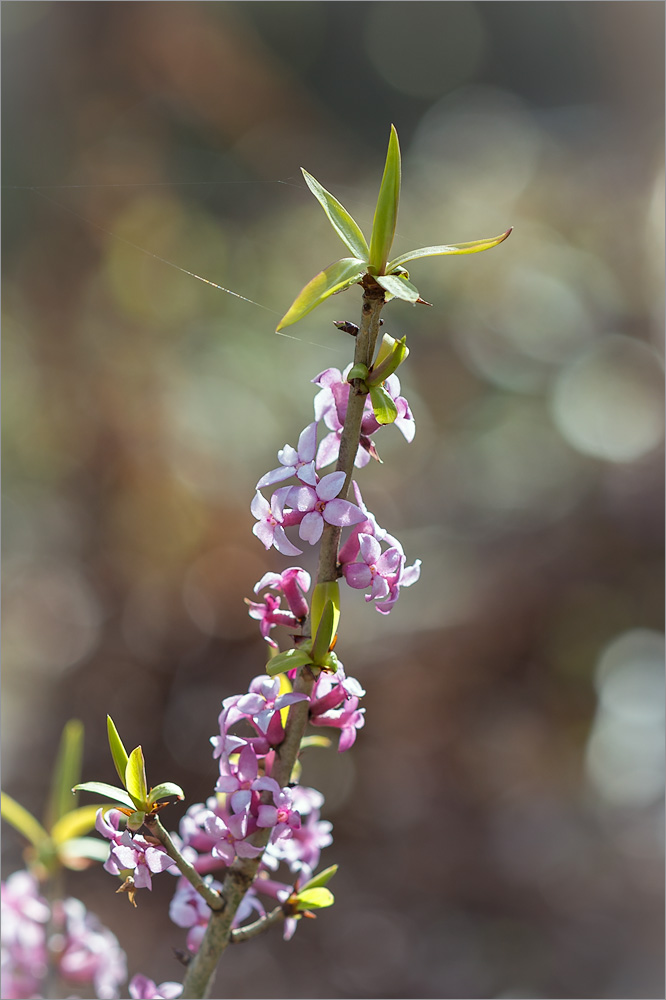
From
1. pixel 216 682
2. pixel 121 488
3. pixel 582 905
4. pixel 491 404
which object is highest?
pixel 491 404

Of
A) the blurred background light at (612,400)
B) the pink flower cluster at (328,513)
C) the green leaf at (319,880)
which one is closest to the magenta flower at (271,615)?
the pink flower cluster at (328,513)

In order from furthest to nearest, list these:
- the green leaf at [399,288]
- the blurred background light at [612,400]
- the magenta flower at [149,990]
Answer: the blurred background light at [612,400] → the magenta flower at [149,990] → the green leaf at [399,288]

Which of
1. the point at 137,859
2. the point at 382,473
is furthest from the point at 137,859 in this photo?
the point at 382,473

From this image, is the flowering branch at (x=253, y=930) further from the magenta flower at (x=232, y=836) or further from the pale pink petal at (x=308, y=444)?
the pale pink petal at (x=308, y=444)

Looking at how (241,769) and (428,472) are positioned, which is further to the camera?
(428,472)

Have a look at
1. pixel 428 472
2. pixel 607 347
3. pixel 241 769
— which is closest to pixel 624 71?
pixel 607 347

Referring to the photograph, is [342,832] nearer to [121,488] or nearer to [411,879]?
[411,879]

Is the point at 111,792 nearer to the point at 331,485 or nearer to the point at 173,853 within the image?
the point at 173,853
